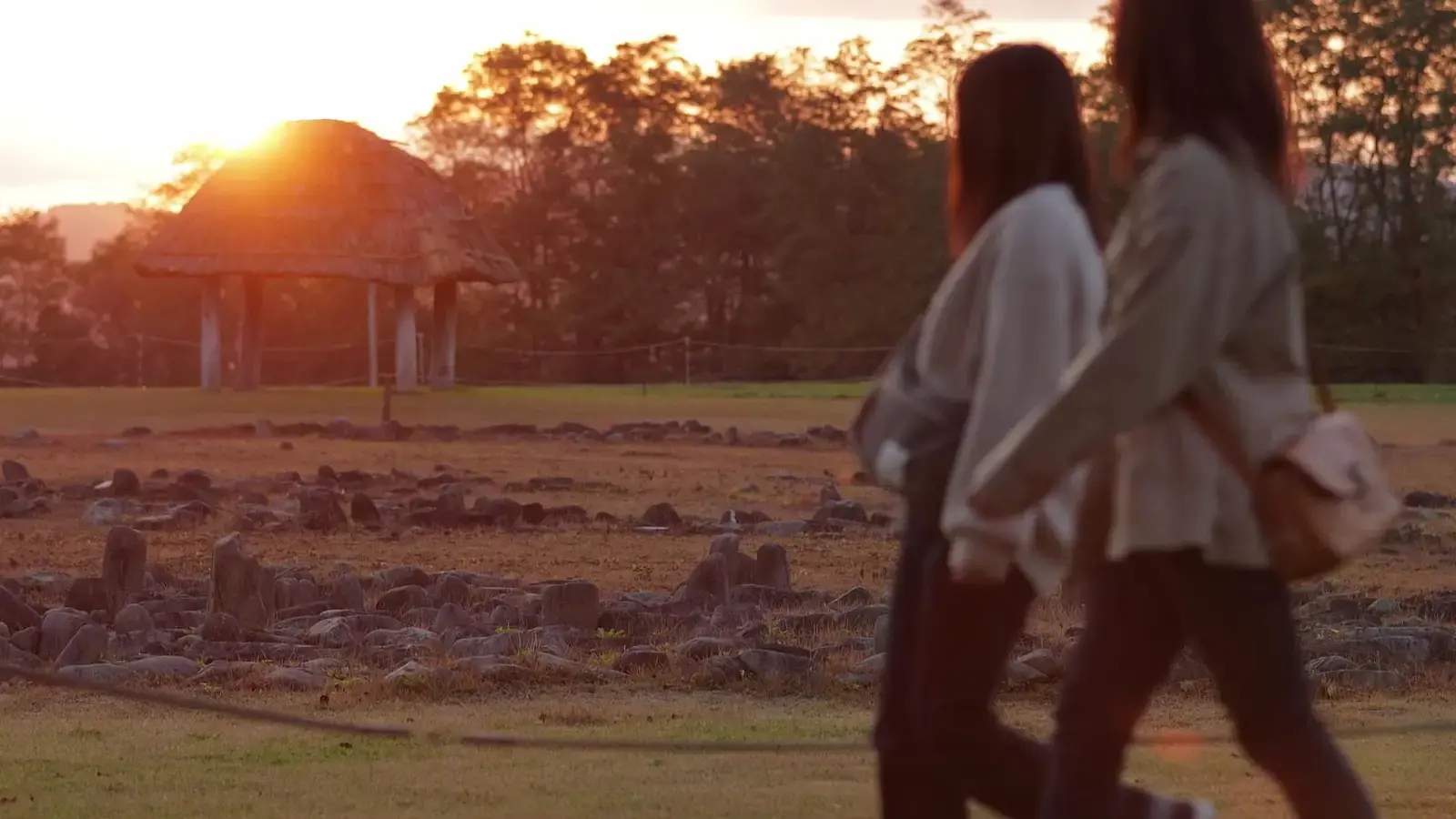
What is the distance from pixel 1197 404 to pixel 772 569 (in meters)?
6.73

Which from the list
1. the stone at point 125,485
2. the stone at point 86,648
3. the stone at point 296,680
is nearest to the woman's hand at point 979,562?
the stone at point 296,680

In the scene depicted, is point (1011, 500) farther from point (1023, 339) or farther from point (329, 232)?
point (329, 232)

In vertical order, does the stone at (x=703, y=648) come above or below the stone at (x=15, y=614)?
above

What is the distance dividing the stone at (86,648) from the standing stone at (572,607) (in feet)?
5.88

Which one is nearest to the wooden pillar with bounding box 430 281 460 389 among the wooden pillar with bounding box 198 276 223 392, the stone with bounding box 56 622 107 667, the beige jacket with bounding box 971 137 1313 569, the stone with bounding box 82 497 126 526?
the wooden pillar with bounding box 198 276 223 392

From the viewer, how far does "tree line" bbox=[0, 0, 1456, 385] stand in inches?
1446

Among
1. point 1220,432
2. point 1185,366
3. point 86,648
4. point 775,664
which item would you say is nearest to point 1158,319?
point 1185,366

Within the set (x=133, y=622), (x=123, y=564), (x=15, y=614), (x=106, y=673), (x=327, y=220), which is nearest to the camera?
(x=106, y=673)

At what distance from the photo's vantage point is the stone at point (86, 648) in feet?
23.5

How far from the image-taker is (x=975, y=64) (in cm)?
313

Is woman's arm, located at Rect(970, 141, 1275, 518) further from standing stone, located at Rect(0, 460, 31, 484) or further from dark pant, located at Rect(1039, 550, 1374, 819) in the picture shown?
standing stone, located at Rect(0, 460, 31, 484)

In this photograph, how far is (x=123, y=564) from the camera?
8906mm

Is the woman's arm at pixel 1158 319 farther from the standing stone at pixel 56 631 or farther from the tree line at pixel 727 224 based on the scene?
the tree line at pixel 727 224

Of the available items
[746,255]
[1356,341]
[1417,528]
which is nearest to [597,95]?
[746,255]
